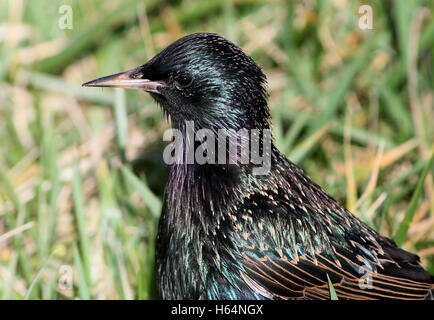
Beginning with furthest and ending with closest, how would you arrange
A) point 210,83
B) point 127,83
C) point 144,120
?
point 144,120 → point 127,83 → point 210,83

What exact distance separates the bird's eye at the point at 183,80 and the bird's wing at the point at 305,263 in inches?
23.2

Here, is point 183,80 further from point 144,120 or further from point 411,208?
point 144,120

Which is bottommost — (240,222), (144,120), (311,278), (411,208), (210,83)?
(311,278)

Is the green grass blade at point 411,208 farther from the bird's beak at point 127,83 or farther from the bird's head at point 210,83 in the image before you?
the bird's beak at point 127,83

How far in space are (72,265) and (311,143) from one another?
1.47 metres

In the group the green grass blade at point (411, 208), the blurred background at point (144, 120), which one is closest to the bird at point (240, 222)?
the green grass blade at point (411, 208)

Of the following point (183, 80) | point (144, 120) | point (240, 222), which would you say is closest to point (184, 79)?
point (183, 80)

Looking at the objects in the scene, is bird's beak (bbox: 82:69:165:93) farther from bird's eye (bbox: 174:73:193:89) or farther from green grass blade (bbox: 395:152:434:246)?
green grass blade (bbox: 395:152:434:246)

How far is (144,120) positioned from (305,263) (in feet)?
6.66

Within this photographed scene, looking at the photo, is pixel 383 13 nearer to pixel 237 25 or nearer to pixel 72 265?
pixel 237 25

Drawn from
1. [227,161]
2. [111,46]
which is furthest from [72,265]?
[111,46]

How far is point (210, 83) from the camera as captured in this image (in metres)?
3.64
